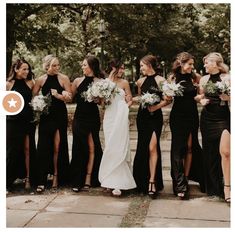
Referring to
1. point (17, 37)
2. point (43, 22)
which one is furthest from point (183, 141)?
point (43, 22)

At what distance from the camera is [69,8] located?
14047mm

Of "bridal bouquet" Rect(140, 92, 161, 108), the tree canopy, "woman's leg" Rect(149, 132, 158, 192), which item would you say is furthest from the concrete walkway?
the tree canopy

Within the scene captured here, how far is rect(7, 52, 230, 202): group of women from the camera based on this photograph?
18.0 feet

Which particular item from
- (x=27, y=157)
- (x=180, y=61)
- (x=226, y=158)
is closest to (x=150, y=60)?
(x=180, y=61)

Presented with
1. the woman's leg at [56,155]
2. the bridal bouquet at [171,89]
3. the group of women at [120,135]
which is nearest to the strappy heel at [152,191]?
the group of women at [120,135]

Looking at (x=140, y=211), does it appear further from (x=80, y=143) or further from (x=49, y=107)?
(x=49, y=107)

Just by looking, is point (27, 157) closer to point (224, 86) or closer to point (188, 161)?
point (188, 161)

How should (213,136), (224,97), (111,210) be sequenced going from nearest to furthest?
(111,210) → (224,97) → (213,136)

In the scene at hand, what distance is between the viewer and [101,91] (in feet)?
18.2

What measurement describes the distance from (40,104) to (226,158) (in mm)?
2646

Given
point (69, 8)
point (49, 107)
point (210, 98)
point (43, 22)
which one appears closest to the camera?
point (210, 98)

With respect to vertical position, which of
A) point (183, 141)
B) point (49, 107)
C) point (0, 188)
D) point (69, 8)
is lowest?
point (0, 188)

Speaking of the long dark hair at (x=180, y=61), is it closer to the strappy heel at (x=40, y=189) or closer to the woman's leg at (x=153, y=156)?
the woman's leg at (x=153, y=156)

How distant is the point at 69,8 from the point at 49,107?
899 cm
